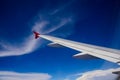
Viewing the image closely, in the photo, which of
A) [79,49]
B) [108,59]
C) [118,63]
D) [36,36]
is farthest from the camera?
[36,36]

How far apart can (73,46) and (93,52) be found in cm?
40

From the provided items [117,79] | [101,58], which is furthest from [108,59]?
[117,79]

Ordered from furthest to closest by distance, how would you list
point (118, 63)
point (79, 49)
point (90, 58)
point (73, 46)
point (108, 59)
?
point (73, 46) → point (79, 49) → point (90, 58) → point (108, 59) → point (118, 63)

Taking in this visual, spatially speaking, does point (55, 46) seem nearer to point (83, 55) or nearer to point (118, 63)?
point (83, 55)

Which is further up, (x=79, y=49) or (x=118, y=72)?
(x=79, y=49)

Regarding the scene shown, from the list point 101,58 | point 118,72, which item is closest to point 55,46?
point 101,58

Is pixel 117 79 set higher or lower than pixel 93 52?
lower

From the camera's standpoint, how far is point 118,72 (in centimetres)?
129

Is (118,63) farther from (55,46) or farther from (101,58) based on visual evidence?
(55,46)

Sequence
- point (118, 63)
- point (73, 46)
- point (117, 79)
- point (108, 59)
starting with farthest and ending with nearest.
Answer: point (73, 46) < point (108, 59) < point (118, 63) < point (117, 79)

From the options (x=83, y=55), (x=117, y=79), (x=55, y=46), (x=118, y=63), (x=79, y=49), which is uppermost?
(x=55, y=46)

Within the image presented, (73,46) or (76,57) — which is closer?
(76,57)

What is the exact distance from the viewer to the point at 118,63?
59.6 inches

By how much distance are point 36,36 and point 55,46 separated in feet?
2.01
